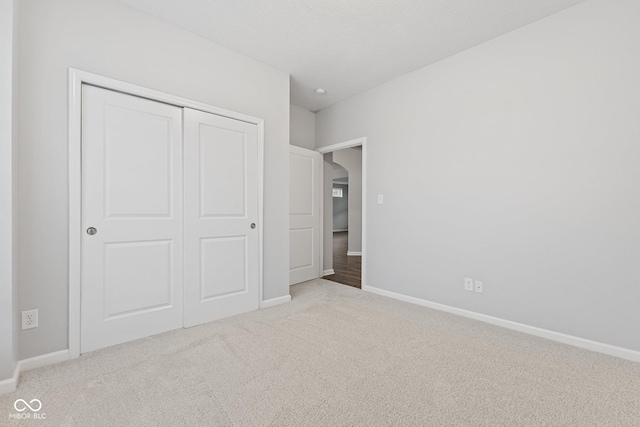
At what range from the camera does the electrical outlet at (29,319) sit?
1.83 meters

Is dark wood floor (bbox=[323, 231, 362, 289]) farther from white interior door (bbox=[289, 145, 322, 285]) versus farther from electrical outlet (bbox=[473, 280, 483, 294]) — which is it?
electrical outlet (bbox=[473, 280, 483, 294])

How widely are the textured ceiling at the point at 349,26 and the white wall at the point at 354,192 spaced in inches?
143

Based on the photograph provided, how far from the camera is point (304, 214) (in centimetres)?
425

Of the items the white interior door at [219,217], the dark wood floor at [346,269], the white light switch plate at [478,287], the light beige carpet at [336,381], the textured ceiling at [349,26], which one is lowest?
the dark wood floor at [346,269]

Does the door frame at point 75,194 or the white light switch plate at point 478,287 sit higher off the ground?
the door frame at point 75,194

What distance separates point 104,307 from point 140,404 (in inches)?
38.1

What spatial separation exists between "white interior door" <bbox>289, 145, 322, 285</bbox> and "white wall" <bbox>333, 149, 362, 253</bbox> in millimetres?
2539

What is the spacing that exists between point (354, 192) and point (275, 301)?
438 cm

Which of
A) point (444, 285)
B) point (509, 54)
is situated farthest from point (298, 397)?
point (509, 54)

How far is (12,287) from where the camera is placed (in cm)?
163

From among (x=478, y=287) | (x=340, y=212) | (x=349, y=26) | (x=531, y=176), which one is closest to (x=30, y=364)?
(x=349, y=26)

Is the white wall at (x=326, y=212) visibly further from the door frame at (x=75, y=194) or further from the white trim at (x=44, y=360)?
the white trim at (x=44, y=360)

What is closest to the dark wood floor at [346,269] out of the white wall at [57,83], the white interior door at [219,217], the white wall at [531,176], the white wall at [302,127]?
the white wall at [531,176]

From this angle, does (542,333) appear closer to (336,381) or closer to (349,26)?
(336,381)
